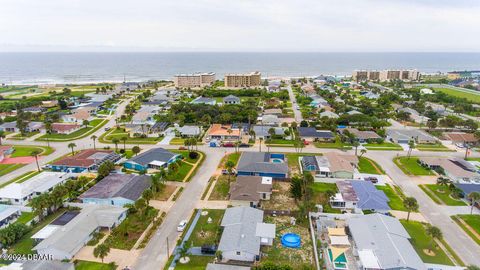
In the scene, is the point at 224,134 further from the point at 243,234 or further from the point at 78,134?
the point at 243,234

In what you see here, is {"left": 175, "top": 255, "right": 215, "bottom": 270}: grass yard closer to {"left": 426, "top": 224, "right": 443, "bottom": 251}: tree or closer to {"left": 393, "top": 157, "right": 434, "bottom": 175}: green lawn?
{"left": 426, "top": 224, "right": 443, "bottom": 251}: tree

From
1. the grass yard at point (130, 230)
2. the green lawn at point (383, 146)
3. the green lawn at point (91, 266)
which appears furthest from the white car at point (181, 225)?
the green lawn at point (383, 146)

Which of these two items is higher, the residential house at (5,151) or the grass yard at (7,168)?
the residential house at (5,151)

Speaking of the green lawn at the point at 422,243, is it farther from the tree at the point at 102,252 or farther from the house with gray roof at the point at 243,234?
the tree at the point at 102,252

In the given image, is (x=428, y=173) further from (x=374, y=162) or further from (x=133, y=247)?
(x=133, y=247)

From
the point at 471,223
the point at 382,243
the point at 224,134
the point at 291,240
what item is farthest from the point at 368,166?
the point at 224,134

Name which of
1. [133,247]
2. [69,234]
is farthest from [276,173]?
[69,234]
